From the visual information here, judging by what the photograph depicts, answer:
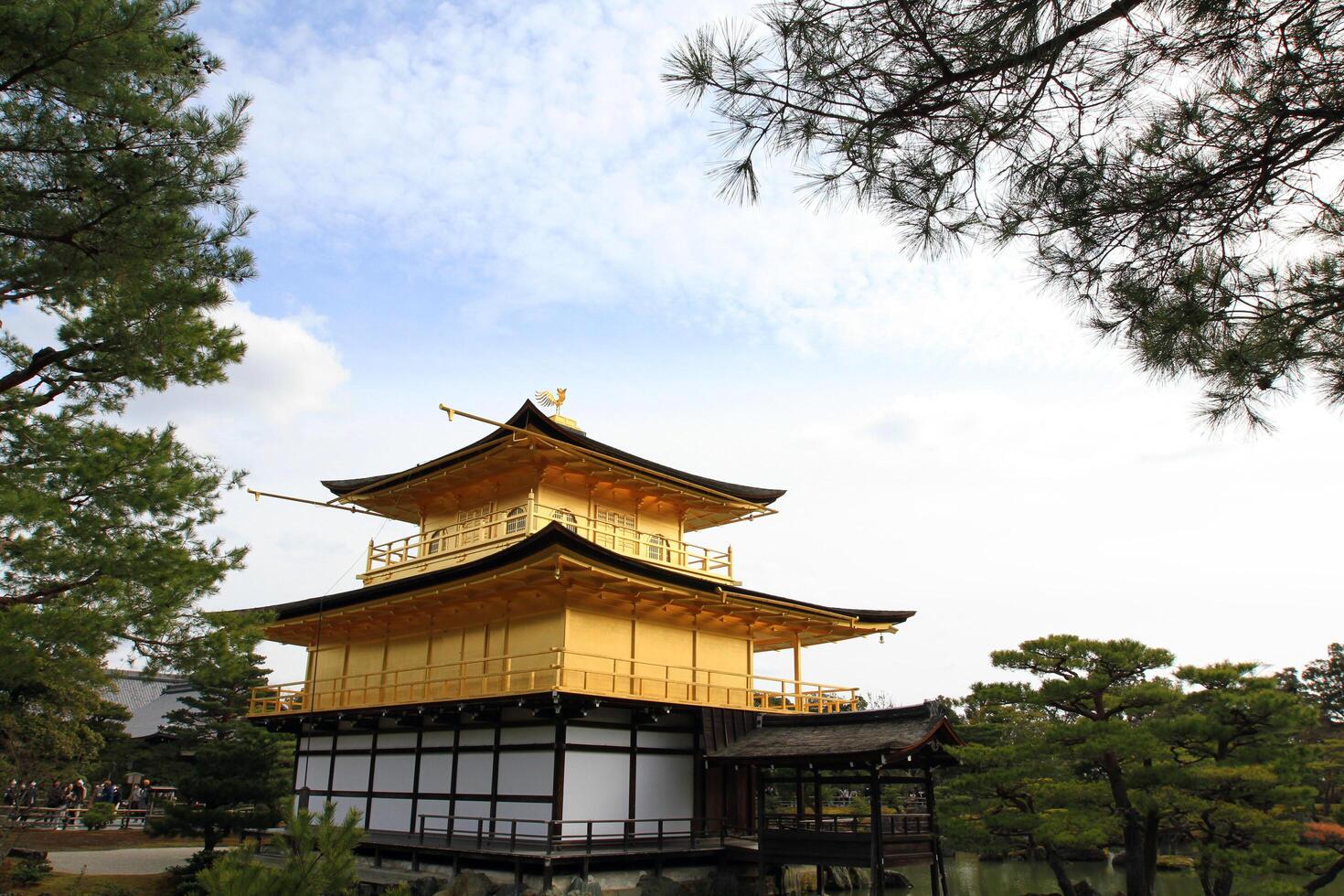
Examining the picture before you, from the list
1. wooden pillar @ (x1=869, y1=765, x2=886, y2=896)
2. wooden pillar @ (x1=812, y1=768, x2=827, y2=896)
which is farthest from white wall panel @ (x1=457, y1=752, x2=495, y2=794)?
wooden pillar @ (x1=869, y1=765, x2=886, y2=896)

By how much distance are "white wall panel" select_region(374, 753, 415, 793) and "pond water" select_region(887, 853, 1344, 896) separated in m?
13.4

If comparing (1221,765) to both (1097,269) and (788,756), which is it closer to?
(788,756)

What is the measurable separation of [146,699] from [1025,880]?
43605 mm

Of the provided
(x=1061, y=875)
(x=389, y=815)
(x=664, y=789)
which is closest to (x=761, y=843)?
(x=664, y=789)

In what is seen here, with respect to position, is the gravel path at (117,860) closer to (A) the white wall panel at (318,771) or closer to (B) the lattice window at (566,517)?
(A) the white wall panel at (318,771)

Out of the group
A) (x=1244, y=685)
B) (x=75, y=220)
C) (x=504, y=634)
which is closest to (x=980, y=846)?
(x=1244, y=685)

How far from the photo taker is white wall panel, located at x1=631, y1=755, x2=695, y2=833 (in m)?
17.4

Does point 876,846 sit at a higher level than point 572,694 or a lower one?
lower

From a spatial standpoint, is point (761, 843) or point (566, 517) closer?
point (761, 843)

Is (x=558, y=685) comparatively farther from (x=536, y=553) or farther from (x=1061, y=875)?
(x=1061, y=875)

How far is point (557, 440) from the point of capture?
776 inches

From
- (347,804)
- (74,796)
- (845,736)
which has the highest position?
(845,736)

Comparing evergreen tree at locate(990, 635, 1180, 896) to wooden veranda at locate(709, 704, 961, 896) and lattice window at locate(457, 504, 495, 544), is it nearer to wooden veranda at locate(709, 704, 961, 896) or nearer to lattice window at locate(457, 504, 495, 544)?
wooden veranda at locate(709, 704, 961, 896)

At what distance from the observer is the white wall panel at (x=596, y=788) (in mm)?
16219
